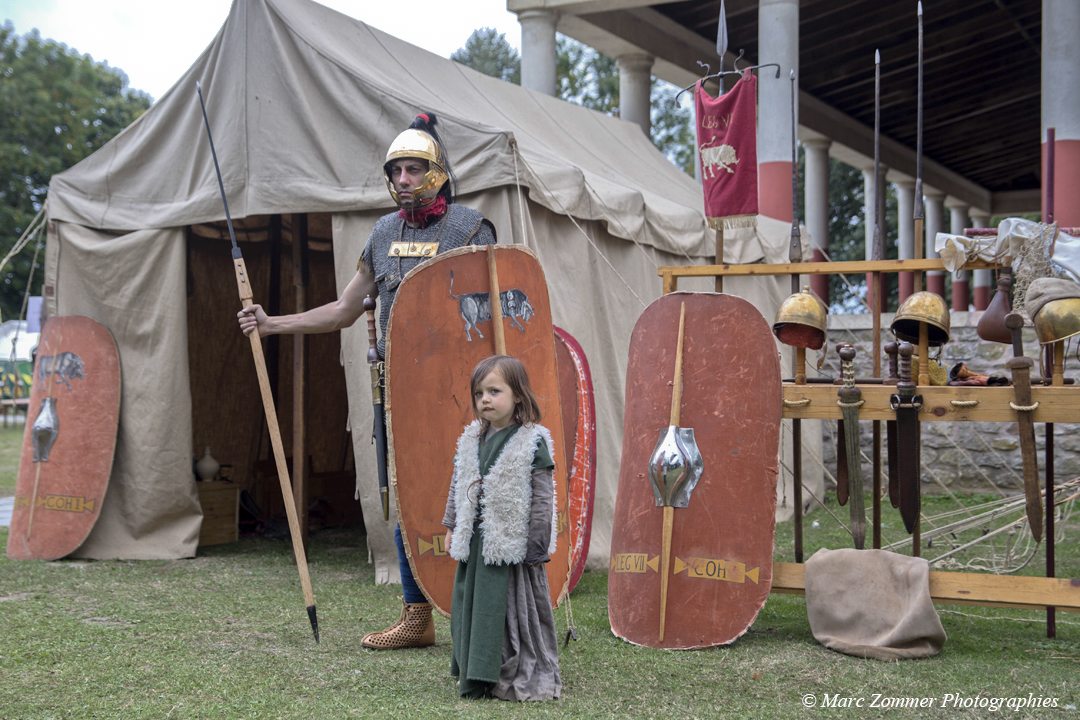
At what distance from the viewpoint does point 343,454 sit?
247 inches

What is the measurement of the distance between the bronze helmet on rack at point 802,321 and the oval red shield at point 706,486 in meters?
0.14

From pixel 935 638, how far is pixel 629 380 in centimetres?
121

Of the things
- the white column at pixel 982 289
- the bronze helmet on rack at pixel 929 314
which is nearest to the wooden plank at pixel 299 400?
the bronze helmet on rack at pixel 929 314

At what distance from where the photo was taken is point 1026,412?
2.85 m

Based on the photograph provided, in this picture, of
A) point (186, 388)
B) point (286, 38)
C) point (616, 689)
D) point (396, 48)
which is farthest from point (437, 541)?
point (396, 48)

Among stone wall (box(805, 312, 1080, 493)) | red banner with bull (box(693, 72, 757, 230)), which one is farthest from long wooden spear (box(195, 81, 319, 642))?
stone wall (box(805, 312, 1080, 493))

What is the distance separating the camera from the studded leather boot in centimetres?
286

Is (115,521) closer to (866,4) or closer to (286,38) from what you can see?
(286,38)

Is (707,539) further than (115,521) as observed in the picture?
No

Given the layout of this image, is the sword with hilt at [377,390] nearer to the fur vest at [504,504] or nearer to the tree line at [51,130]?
the fur vest at [504,504]

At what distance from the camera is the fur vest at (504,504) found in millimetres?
2391

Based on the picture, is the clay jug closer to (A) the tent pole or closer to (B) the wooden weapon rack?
(B) the wooden weapon rack

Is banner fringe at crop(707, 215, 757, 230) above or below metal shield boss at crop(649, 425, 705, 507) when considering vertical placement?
above

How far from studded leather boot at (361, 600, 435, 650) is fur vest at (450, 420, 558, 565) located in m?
0.53
